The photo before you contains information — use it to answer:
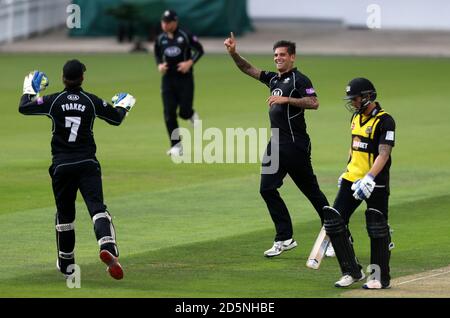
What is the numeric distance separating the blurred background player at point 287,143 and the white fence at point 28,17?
3134 centimetres

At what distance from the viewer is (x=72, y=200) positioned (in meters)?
12.3

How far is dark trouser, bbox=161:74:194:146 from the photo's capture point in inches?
877

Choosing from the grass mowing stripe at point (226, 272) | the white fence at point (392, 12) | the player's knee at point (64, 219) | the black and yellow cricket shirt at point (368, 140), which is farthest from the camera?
the white fence at point (392, 12)

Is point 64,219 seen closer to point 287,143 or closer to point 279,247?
point 279,247

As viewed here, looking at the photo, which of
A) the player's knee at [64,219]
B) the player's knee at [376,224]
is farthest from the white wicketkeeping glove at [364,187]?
the player's knee at [64,219]

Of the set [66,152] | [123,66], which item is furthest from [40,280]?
[123,66]

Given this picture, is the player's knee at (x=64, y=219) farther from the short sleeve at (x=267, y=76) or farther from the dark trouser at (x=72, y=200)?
the short sleeve at (x=267, y=76)

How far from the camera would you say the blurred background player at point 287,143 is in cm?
1356

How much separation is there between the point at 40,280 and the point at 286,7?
37.9 meters

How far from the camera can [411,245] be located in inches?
561

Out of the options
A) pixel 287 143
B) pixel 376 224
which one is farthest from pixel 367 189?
pixel 287 143

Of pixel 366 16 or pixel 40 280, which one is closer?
pixel 40 280
